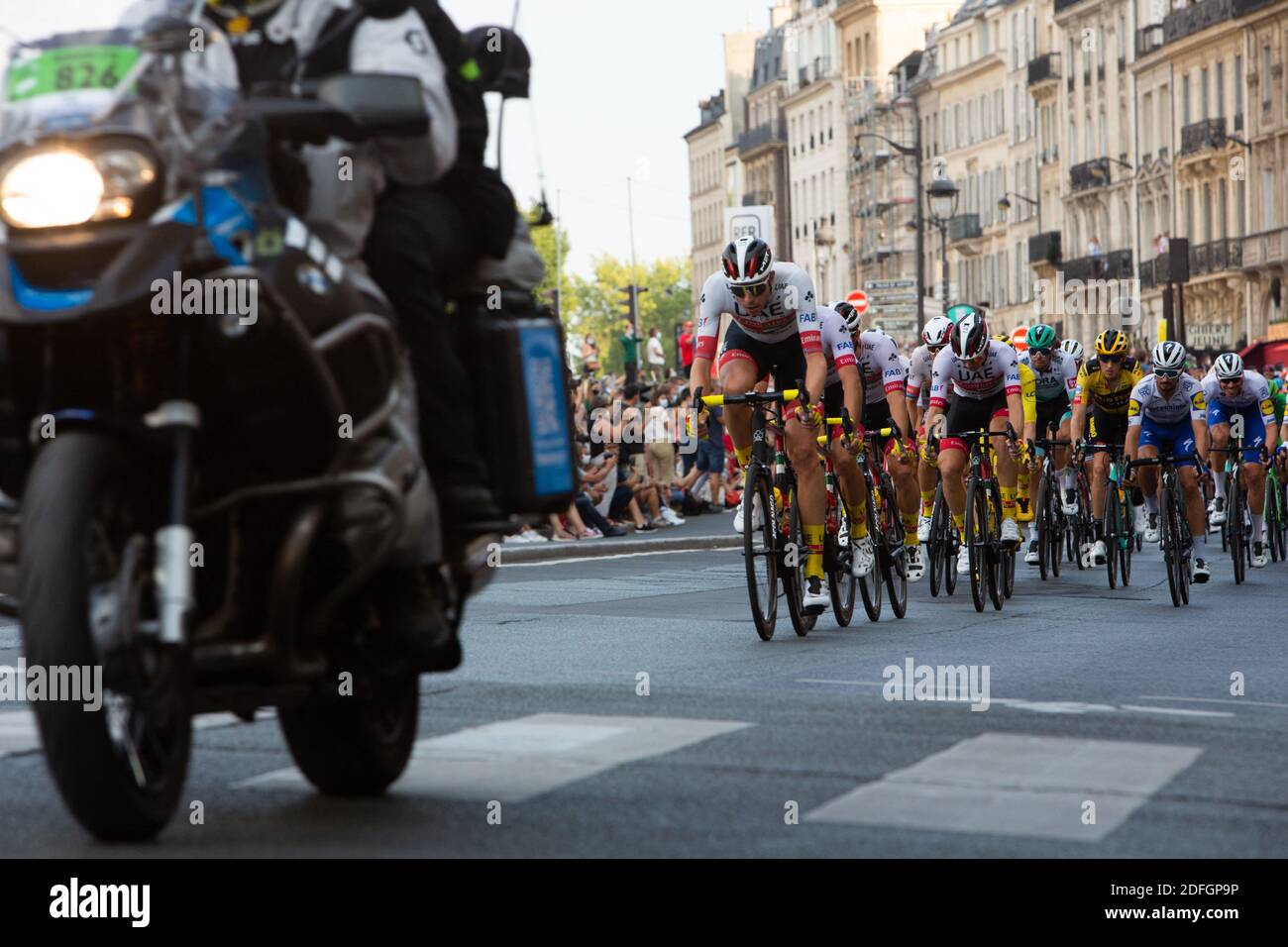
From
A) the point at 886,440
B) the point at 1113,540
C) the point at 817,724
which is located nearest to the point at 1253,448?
the point at 1113,540

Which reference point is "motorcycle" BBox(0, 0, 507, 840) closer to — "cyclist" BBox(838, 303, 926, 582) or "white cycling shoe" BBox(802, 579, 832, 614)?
"white cycling shoe" BBox(802, 579, 832, 614)

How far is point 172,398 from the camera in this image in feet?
20.4

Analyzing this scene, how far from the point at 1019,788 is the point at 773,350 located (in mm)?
8734

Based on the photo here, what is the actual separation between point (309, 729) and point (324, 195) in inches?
61.2

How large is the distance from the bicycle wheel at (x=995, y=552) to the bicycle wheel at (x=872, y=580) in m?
1.64

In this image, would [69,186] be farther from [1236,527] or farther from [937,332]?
[1236,527]

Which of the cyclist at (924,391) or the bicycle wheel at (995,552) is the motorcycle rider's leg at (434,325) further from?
the cyclist at (924,391)

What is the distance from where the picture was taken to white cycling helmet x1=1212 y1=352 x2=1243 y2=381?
1038 inches

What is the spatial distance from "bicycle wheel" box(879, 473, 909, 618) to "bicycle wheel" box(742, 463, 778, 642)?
2.10 meters

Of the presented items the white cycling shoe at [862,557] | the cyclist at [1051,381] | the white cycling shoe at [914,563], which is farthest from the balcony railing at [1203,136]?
the white cycling shoe at [862,557]

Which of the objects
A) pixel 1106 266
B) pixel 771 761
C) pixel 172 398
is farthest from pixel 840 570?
pixel 1106 266

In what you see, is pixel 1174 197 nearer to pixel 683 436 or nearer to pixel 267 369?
pixel 683 436

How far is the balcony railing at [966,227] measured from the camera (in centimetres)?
12362

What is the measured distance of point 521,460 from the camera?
299 inches
